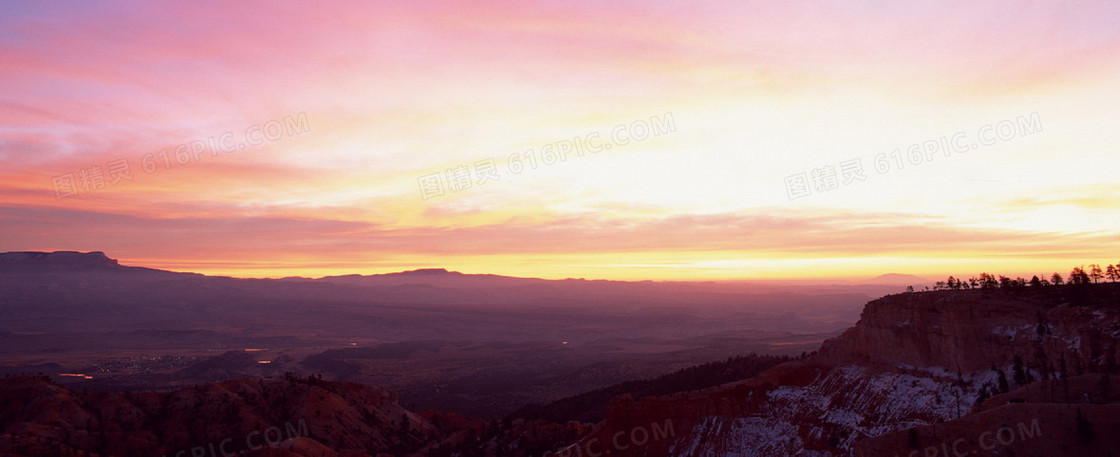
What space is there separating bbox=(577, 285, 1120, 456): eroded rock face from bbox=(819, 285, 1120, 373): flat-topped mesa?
0.19 feet

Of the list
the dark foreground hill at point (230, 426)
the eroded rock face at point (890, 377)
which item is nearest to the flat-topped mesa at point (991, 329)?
the eroded rock face at point (890, 377)

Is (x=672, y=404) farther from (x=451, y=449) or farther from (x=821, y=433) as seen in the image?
(x=451, y=449)

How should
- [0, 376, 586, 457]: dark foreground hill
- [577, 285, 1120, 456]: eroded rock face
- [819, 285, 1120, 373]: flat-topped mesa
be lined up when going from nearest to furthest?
[819, 285, 1120, 373]: flat-topped mesa → [577, 285, 1120, 456]: eroded rock face → [0, 376, 586, 457]: dark foreground hill

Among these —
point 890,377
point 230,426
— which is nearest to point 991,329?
point 890,377

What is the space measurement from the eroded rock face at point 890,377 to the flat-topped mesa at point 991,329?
6cm

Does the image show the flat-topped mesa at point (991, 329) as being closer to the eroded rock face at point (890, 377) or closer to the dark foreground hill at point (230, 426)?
the eroded rock face at point (890, 377)

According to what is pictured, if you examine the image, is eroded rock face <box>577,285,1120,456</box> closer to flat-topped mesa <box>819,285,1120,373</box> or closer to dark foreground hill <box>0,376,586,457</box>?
flat-topped mesa <box>819,285,1120,373</box>

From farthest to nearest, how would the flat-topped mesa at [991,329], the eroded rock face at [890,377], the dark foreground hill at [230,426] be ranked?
the dark foreground hill at [230,426] → the eroded rock face at [890,377] → the flat-topped mesa at [991,329]

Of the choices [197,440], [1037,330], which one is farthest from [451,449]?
[1037,330]

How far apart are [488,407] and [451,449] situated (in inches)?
1531

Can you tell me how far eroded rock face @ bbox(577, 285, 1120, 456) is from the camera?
30.0 metres

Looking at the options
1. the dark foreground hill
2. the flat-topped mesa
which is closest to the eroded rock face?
the flat-topped mesa

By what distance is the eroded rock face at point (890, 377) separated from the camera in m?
30.0

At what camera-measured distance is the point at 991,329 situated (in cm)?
3269
